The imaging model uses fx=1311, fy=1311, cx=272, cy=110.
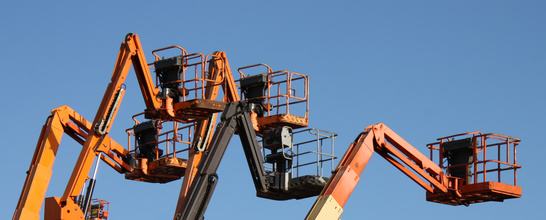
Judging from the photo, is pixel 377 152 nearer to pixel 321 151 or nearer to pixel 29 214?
pixel 321 151

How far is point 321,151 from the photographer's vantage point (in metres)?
28.9

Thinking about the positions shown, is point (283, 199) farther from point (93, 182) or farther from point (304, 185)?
point (93, 182)

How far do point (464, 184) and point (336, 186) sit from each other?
421 cm

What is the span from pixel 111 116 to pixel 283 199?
5379 mm

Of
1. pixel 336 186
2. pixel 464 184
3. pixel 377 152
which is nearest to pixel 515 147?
pixel 464 184

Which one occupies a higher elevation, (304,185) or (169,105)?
(169,105)

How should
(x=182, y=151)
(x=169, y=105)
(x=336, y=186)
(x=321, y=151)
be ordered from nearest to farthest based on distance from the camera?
(x=336, y=186) < (x=321, y=151) < (x=169, y=105) < (x=182, y=151)

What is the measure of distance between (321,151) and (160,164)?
23.0 ft

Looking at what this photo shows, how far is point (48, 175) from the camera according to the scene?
107 ft

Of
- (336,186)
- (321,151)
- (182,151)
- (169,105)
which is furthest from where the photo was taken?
(182,151)

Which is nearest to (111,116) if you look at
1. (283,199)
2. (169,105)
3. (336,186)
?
(169,105)

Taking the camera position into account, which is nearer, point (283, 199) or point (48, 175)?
point (283, 199)

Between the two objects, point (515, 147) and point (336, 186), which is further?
point (515, 147)

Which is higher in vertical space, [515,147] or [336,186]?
[515,147]
